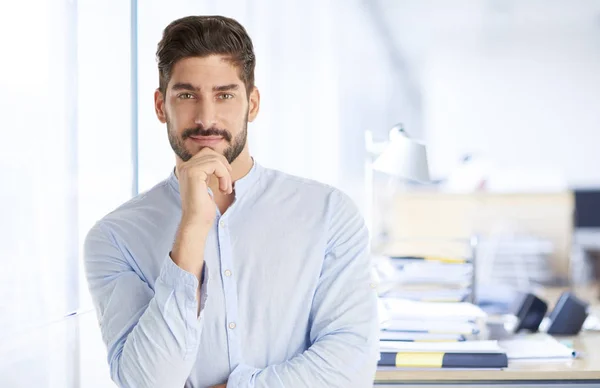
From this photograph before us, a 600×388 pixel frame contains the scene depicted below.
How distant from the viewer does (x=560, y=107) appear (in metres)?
9.12

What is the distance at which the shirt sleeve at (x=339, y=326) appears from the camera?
1292mm

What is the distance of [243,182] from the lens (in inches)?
57.4

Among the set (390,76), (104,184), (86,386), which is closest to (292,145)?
(104,184)

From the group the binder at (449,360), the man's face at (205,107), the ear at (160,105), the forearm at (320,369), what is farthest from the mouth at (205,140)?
the binder at (449,360)

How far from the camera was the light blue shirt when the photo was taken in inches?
50.5

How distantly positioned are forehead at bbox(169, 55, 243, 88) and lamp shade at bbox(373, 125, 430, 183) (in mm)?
1005

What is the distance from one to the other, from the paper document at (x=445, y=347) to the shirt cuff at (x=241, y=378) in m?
0.77

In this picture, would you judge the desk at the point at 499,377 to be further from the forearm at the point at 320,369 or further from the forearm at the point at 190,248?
the forearm at the point at 190,248

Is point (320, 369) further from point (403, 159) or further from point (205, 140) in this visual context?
point (403, 159)

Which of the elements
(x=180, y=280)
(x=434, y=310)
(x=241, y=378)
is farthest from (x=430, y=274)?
(x=180, y=280)

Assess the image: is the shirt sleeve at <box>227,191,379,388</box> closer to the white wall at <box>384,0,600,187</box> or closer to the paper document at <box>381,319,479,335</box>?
the paper document at <box>381,319,479,335</box>

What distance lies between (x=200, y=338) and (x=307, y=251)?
0.83 ft

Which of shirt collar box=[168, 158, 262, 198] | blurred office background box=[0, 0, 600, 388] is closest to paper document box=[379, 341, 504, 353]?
blurred office background box=[0, 0, 600, 388]

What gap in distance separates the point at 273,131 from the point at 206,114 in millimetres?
1893
